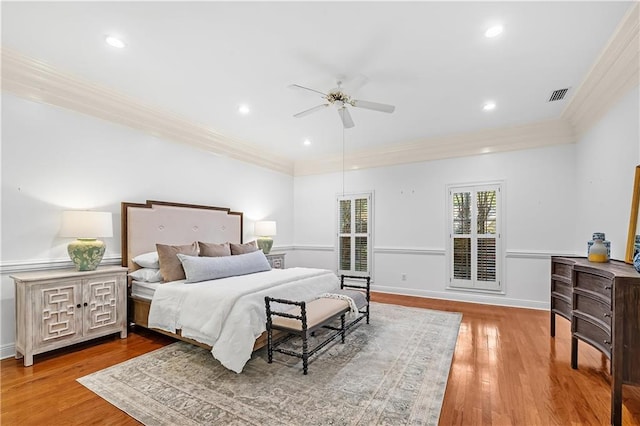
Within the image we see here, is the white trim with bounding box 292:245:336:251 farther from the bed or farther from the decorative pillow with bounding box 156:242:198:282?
the decorative pillow with bounding box 156:242:198:282

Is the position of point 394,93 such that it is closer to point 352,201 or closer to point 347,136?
point 347,136

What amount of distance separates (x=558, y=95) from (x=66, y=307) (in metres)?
5.89

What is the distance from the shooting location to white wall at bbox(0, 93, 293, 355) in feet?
9.55

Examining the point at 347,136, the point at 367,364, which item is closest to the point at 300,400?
the point at 367,364

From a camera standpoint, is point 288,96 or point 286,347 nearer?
point 286,347

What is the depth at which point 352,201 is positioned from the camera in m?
6.27

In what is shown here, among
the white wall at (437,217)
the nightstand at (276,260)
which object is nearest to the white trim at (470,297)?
the white wall at (437,217)

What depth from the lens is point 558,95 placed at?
3.64 metres

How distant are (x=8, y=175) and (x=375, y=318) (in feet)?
14.3

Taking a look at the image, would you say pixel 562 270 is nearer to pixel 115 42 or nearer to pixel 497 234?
pixel 497 234

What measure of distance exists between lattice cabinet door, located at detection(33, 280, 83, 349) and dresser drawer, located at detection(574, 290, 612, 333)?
4551 millimetres

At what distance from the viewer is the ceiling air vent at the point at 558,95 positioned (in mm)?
3533

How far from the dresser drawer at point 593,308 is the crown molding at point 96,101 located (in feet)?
16.7

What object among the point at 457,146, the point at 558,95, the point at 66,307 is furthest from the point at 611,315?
the point at 66,307
